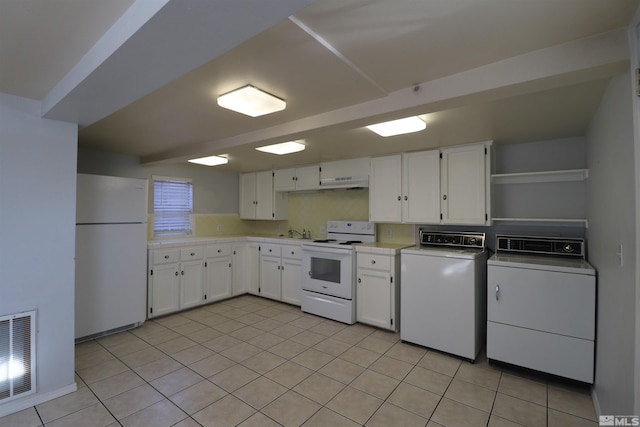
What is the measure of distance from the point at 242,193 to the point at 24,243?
340 cm

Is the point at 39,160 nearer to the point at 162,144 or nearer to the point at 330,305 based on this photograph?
the point at 162,144

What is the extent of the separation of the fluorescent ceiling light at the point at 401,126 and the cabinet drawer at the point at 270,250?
8.63ft

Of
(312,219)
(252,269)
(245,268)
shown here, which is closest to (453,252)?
(312,219)

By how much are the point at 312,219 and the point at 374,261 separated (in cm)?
159

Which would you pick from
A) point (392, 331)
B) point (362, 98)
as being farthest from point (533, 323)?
point (362, 98)

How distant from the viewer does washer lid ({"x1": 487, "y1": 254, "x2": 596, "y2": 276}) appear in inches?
88.1

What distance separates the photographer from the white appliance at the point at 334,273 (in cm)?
360

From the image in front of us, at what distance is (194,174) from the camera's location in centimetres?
471

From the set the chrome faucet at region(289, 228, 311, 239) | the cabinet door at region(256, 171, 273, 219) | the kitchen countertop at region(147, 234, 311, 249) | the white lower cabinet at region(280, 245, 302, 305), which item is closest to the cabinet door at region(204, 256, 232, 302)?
the kitchen countertop at region(147, 234, 311, 249)

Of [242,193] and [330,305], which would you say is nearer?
[330,305]

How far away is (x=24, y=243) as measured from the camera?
2.04 meters

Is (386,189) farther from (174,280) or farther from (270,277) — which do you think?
(174,280)

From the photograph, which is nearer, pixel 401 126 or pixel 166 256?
pixel 401 126

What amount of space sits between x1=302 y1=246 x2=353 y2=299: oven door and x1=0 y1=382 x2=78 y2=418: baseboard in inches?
97.3
